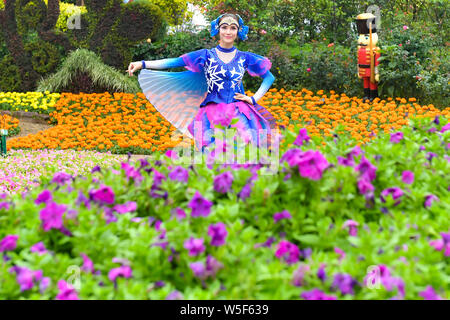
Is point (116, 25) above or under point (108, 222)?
above

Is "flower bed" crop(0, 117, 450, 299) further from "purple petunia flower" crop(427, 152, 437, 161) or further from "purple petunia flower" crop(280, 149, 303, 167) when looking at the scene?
"purple petunia flower" crop(427, 152, 437, 161)

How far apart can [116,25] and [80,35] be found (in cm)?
88

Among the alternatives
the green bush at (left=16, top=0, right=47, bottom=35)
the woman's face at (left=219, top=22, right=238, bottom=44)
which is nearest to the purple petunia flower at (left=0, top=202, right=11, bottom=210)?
the woman's face at (left=219, top=22, right=238, bottom=44)

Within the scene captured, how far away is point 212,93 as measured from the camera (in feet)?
18.0

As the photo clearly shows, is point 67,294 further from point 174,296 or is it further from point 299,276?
point 299,276

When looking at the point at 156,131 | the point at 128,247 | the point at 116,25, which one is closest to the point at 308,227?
the point at 128,247

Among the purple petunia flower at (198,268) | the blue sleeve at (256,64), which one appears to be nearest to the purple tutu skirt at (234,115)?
the blue sleeve at (256,64)

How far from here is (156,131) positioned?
10.2m

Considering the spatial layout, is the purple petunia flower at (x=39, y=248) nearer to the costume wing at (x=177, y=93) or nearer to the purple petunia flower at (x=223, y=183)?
the purple petunia flower at (x=223, y=183)

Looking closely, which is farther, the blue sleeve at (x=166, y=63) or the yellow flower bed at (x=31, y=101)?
the yellow flower bed at (x=31, y=101)

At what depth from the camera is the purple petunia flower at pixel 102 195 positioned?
2188 millimetres

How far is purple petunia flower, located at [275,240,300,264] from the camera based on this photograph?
1.81m

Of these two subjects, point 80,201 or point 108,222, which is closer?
point 108,222
